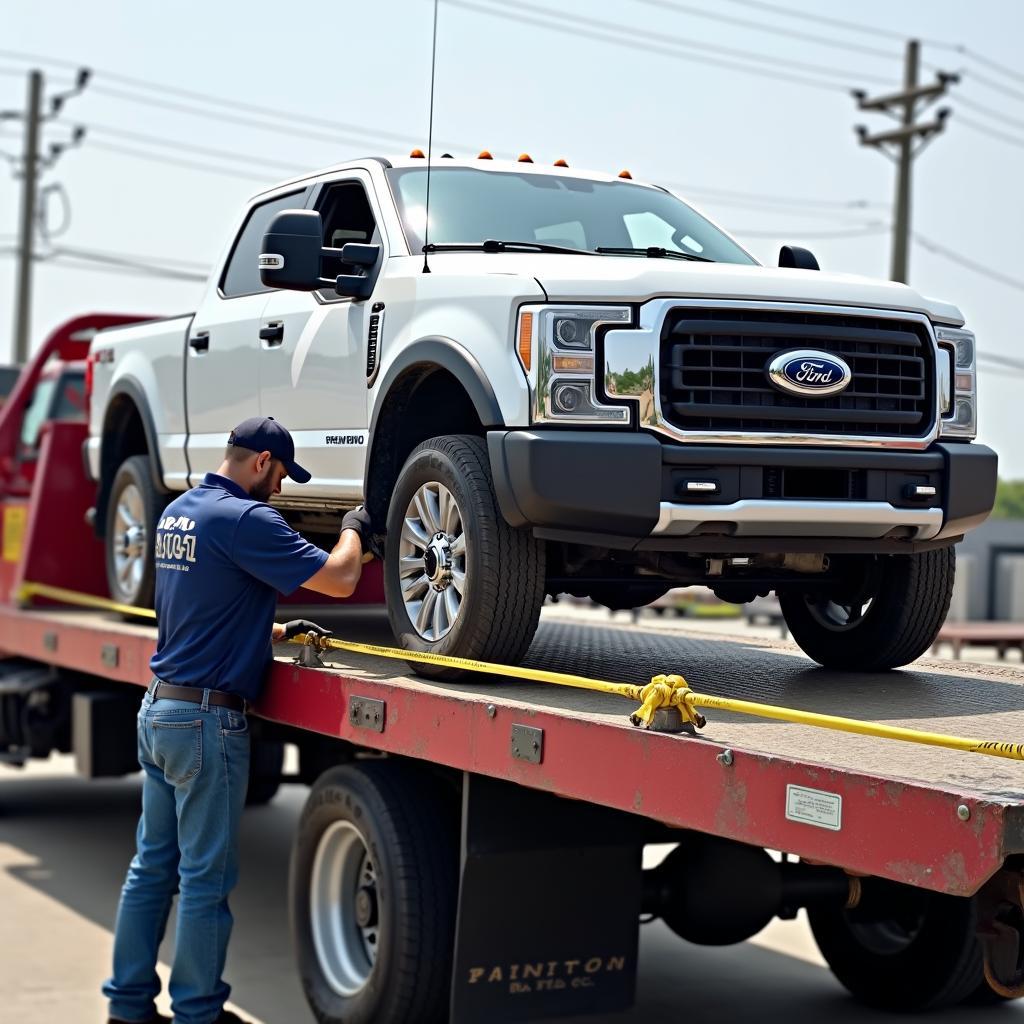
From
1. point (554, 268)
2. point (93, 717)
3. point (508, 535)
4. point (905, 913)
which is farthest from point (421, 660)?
point (93, 717)

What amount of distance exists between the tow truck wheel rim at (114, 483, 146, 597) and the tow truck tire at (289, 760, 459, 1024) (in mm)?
2277

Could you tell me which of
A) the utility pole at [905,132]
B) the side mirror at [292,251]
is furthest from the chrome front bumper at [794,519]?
the utility pole at [905,132]

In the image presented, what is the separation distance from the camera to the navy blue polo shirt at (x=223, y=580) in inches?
205

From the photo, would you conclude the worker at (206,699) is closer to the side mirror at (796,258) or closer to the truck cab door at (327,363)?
the truck cab door at (327,363)

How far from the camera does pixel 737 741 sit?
3.84 meters

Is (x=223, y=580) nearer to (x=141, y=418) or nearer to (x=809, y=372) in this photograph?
(x=809, y=372)

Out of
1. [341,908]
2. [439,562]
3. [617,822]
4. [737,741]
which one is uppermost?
[439,562]

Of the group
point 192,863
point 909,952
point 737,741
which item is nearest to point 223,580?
point 192,863

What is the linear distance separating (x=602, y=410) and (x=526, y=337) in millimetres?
325

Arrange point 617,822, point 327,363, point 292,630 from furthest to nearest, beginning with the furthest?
point 327,363 → point 292,630 → point 617,822

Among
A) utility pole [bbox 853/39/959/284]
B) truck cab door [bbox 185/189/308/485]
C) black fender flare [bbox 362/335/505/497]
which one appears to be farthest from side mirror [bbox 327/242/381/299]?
utility pole [bbox 853/39/959/284]

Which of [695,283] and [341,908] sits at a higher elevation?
[695,283]

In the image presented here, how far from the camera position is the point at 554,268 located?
5.04 metres

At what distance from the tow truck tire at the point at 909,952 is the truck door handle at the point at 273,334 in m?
2.97
